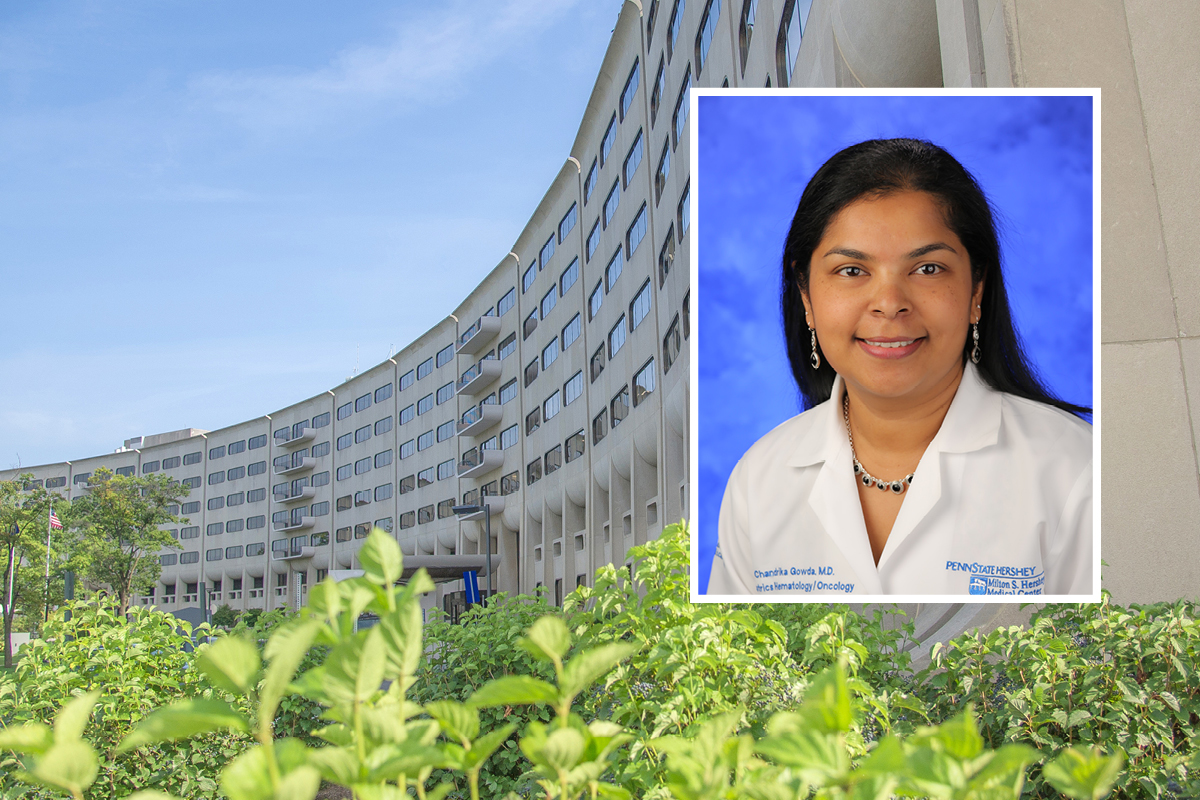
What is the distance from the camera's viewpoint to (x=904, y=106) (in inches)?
168

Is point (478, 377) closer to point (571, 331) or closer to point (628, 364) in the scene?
point (571, 331)

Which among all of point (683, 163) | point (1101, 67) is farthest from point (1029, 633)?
point (683, 163)

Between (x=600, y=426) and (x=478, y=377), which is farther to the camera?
(x=478, y=377)

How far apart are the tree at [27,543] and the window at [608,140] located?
31.9 metres

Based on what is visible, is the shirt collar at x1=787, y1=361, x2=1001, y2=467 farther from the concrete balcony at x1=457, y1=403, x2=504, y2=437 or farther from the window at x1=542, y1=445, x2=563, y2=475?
the concrete balcony at x1=457, y1=403, x2=504, y2=437

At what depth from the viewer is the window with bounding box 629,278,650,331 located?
32.6 metres

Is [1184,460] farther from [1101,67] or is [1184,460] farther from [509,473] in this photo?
[509,473]

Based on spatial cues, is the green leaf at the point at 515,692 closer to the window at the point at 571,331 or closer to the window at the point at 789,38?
the window at the point at 789,38

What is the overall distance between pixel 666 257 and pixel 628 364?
19.8 ft

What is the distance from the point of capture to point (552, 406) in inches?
1783

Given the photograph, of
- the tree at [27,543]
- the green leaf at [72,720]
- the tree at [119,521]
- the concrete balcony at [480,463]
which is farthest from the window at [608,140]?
the green leaf at [72,720]

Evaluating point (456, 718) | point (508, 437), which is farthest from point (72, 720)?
point (508, 437)

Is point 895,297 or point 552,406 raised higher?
point 552,406

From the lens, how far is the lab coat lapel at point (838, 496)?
4.06 meters
